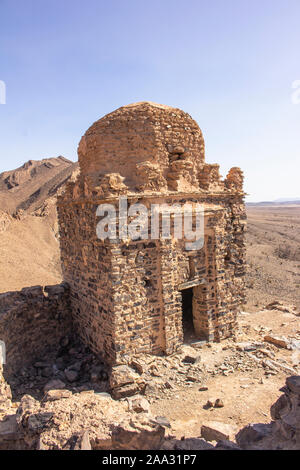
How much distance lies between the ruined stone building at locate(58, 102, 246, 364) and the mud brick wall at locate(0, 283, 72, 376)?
1.42ft

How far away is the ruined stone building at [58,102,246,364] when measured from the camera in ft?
24.5

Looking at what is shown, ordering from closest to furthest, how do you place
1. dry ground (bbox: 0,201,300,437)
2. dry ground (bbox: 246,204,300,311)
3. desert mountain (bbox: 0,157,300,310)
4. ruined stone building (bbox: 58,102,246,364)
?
dry ground (bbox: 0,201,300,437)
ruined stone building (bbox: 58,102,246,364)
dry ground (bbox: 246,204,300,311)
desert mountain (bbox: 0,157,300,310)

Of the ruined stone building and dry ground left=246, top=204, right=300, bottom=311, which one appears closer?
the ruined stone building

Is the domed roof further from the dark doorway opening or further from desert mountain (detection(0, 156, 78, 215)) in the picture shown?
desert mountain (detection(0, 156, 78, 215))

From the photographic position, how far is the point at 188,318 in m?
10.2

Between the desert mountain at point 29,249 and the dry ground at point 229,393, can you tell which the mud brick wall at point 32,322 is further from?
the desert mountain at point 29,249

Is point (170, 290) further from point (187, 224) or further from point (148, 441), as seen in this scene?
point (148, 441)

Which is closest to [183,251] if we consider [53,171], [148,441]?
[148,441]

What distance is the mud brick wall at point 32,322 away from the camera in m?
8.25

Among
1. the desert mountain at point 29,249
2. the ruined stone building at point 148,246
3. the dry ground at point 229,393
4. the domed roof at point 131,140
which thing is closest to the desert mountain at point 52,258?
the desert mountain at point 29,249

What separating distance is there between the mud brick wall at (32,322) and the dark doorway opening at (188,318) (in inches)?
141

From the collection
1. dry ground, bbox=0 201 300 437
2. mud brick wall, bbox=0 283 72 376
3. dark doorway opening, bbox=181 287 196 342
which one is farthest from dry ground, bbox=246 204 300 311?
mud brick wall, bbox=0 283 72 376

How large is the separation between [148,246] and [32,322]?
426 centimetres
